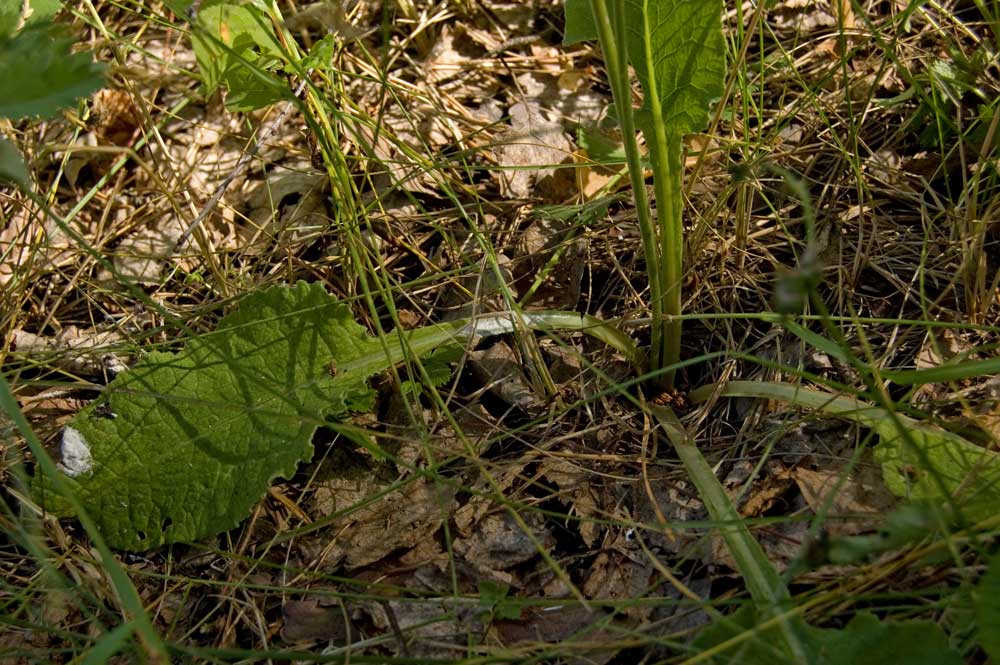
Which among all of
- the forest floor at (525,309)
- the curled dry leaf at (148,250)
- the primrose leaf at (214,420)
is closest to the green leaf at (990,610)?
the forest floor at (525,309)

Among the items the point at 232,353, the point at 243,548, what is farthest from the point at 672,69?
the point at 243,548

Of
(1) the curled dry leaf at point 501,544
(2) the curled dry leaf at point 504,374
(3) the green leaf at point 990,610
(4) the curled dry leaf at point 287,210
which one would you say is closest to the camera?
(3) the green leaf at point 990,610

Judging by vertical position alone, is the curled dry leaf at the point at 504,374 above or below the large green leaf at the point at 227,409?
below

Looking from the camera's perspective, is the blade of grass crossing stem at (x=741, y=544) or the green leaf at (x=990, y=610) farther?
the blade of grass crossing stem at (x=741, y=544)

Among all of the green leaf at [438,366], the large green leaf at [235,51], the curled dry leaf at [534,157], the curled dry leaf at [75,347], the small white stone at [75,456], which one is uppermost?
the large green leaf at [235,51]

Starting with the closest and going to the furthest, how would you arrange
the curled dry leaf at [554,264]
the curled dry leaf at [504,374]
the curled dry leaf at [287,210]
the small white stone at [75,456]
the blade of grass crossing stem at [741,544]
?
the blade of grass crossing stem at [741,544], the small white stone at [75,456], the curled dry leaf at [504,374], the curled dry leaf at [554,264], the curled dry leaf at [287,210]

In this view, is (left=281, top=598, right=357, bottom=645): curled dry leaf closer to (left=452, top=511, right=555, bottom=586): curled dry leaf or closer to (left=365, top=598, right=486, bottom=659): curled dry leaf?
(left=365, top=598, right=486, bottom=659): curled dry leaf

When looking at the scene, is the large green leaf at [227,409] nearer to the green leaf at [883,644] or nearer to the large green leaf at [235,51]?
the large green leaf at [235,51]
